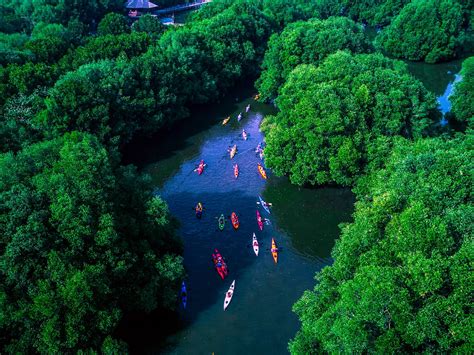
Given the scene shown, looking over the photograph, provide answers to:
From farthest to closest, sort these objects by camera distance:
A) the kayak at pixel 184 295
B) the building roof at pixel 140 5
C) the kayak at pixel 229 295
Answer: the building roof at pixel 140 5, the kayak at pixel 184 295, the kayak at pixel 229 295

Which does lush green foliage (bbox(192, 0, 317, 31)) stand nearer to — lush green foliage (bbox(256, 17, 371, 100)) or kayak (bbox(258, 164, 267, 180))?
lush green foliage (bbox(256, 17, 371, 100))

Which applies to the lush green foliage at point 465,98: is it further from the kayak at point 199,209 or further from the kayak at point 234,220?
the kayak at point 199,209

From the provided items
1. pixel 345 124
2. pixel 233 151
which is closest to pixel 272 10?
pixel 233 151

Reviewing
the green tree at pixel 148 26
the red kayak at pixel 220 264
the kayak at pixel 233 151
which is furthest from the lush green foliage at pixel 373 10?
the red kayak at pixel 220 264

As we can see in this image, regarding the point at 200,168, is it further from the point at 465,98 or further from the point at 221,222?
the point at 465,98

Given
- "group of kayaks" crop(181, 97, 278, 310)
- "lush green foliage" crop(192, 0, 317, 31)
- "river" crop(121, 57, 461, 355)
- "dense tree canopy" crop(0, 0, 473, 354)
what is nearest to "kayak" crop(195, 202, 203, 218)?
"group of kayaks" crop(181, 97, 278, 310)

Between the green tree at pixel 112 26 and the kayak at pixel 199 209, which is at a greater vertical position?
the green tree at pixel 112 26
